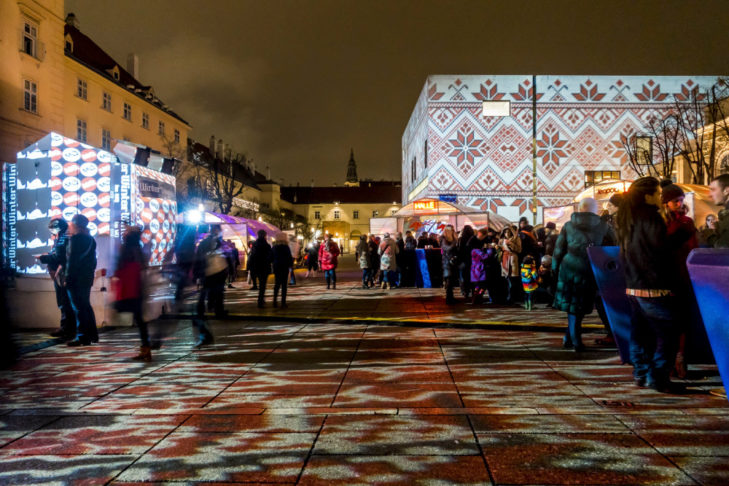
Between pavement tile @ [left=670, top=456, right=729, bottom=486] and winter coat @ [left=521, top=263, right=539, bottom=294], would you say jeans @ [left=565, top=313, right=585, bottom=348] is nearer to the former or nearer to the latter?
pavement tile @ [left=670, top=456, right=729, bottom=486]

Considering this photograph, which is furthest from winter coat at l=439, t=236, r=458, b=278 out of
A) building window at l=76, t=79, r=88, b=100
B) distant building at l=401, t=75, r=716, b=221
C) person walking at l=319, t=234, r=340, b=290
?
building window at l=76, t=79, r=88, b=100

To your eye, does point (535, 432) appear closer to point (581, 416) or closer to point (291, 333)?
point (581, 416)

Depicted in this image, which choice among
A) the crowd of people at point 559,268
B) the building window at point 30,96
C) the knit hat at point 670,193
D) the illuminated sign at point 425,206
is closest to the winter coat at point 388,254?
the crowd of people at point 559,268

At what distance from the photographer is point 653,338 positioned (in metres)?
5.64

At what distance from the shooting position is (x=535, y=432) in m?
4.16

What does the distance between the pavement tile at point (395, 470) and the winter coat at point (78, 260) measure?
612 cm

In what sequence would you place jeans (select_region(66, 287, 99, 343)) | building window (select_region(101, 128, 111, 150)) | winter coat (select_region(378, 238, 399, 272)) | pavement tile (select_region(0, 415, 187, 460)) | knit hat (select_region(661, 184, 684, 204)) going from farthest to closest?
building window (select_region(101, 128, 111, 150)) → winter coat (select_region(378, 238, 399, 272)) → jeans (select_region(66, 287, 99, 343)) → knit hat (select_region(661, 184, 684, 204)) → pavement tile (select_region(0, 415, 187, 460))

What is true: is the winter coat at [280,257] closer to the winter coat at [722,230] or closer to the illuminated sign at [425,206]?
the winter coat at [722,230]

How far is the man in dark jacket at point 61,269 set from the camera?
8.97 metres

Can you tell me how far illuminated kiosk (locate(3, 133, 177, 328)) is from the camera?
997cm

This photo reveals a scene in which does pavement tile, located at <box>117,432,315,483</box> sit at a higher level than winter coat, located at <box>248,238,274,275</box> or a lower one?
lower

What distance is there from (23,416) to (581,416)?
4325 mm

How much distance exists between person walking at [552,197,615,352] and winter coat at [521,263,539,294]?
456cm

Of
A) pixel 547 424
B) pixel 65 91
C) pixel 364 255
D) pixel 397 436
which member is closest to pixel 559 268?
pixel 547 424
